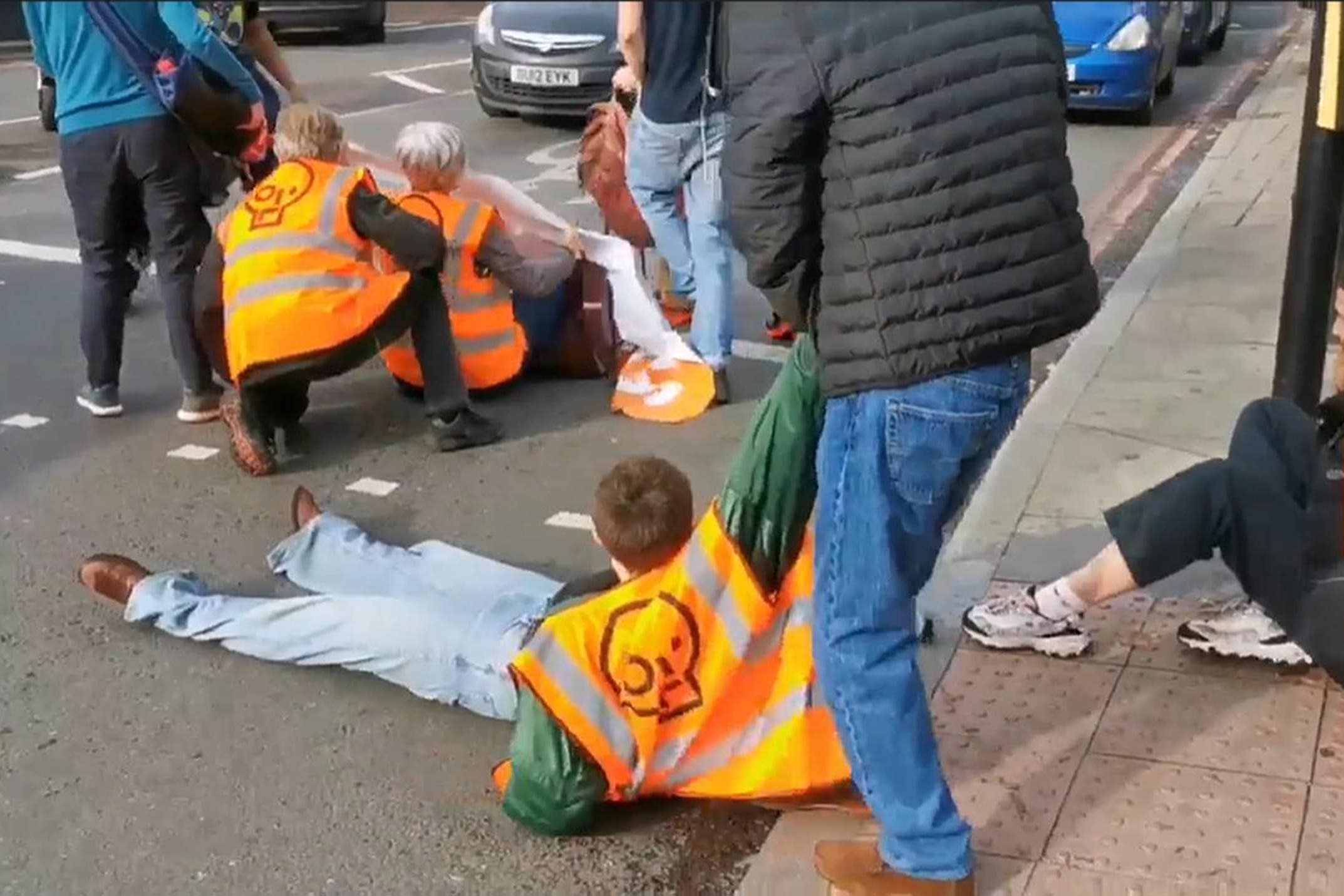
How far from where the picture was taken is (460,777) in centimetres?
356

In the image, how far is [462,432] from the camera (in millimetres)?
5625

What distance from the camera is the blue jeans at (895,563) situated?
8.72 ft

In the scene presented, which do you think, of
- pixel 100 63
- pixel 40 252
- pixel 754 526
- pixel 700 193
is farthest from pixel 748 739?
pixel 40 252

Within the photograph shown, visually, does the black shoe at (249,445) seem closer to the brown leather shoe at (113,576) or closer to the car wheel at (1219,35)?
the brown leather shoe at (113,576)

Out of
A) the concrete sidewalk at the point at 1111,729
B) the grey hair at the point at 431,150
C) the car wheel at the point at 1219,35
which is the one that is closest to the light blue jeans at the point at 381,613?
the concrete sidewalk at the point at 1111,729

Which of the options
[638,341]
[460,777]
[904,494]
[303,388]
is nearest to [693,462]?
[638,341]

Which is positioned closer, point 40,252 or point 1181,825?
point 1181,825

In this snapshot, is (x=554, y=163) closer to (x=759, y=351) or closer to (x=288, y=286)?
(x=759, y=351)

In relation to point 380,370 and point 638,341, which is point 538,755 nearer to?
point 638,341

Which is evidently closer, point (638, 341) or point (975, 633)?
point (975, 633)

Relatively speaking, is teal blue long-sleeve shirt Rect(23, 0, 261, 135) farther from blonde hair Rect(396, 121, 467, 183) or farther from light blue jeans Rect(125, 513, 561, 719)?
light blue jeans Rect(125, 513, 561, 719)

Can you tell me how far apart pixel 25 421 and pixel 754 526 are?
3699mm

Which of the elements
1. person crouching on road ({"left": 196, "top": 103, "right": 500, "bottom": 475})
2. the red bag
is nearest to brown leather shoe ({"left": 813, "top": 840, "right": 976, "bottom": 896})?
person crouching on road ({"left": 196, "top": 103, "right": 500, "bottom": 475})

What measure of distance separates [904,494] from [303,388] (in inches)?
133
